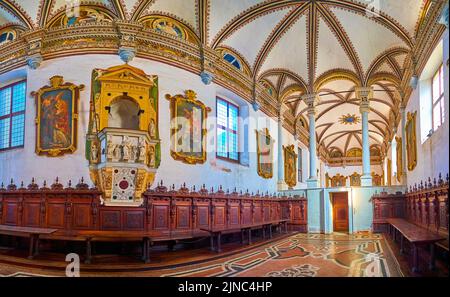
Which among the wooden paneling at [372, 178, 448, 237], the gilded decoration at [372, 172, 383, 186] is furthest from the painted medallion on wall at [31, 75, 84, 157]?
the gilded decoration at [372, 172, 383, 186]

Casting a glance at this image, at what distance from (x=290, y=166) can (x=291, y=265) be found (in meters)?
12.1

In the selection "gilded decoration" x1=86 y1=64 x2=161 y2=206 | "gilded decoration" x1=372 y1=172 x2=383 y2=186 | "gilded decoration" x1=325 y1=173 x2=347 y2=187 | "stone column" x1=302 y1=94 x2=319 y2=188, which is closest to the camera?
"gilded decoration" x1=86 y1=64 x2=161 y2=206

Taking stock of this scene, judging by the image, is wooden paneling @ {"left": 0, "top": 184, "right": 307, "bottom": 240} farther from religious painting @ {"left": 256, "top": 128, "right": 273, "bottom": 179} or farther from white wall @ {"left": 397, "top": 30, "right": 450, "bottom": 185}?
white wall @ {"left": 397, "top": 30, "right": 450, "bottom": 185}

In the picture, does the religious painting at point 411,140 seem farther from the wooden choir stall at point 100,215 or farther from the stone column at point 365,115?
the wooden choir stall at point 100,215

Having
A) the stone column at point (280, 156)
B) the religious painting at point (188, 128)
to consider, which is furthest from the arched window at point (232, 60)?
the stone column at point (280, 156)

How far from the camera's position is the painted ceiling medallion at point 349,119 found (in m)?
25.1

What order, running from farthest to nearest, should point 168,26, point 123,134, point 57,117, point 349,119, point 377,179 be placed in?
point 377,179 → point 349,119 → point 168,26 → point 57,117 → point 123,134

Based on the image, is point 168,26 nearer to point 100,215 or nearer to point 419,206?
point 100,215

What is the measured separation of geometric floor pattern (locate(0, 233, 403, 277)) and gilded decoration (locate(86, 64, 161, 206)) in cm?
281

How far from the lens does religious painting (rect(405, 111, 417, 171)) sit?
42.1 ft

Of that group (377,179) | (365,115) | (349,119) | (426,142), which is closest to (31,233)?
(426,142)

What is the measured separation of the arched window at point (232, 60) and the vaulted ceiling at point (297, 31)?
266 mm

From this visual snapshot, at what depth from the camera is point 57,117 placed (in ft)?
34.1
